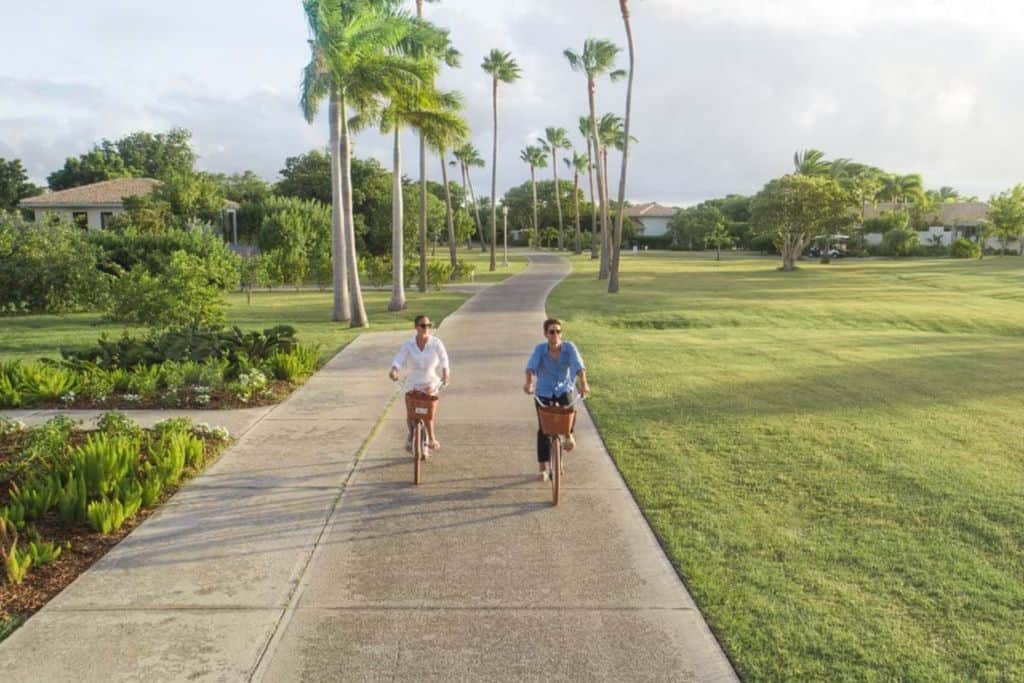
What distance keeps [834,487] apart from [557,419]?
8.97ft

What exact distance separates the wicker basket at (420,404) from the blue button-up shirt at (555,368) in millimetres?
1111

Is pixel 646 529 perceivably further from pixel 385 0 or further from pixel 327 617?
pixel 385 0

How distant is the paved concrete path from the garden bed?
191 mm

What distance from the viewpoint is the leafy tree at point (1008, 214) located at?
6912cm

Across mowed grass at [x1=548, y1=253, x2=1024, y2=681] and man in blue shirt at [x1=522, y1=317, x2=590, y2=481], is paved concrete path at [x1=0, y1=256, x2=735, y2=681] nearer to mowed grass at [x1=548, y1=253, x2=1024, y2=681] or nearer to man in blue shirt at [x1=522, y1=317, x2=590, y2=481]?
mowed grass at [x1=548, y1=253, x2=1024, y2=681]

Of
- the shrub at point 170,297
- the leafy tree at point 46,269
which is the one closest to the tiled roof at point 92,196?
the leafy tree at point 46,269

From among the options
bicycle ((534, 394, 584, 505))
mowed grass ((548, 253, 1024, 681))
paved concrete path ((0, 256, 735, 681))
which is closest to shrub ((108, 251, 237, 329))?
mowed grass ((548, 253, 1024, 681))

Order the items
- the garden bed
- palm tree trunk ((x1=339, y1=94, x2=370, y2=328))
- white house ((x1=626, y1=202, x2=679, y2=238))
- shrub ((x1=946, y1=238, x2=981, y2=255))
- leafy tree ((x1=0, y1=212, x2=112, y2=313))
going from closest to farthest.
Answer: the garden bed, palm tree trunk ((x1=339, y1=94, x2=370, y2=328)), leafy tree ((x1=0, y1=212, x2=112, y2=313)), shrub ((x1=946, y1=238, x2=981, y2=255)), white house ((x1=626, y1=202, x2=679, y2=238))

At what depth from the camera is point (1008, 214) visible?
69.4 m

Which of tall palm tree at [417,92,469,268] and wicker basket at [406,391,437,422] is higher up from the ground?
tall palm tree at [417,92,469,268]

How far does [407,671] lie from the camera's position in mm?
4348

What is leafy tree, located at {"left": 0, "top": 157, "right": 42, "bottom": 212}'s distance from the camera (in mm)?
61531

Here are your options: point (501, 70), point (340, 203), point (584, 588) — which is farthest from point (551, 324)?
point (501, 70)

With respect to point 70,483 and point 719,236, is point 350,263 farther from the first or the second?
point 719,236
